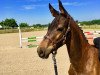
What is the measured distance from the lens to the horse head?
4.43m

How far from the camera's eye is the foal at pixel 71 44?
14.8 ft

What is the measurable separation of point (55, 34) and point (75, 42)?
417mm

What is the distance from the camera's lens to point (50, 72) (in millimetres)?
10430

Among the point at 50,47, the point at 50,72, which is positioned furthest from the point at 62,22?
the point at 50,72

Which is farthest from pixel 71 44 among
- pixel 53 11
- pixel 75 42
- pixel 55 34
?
pixel 53 11

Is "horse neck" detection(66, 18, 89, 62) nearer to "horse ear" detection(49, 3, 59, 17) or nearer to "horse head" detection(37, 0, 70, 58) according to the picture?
"horse head" detection(37, 0, 70, 58)

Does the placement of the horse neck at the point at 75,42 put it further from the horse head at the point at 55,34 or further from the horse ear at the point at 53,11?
the horse ear at the point at 53,11

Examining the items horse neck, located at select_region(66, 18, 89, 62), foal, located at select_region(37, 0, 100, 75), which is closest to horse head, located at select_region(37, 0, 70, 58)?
foal, located at select_region(37, 0, 100, 75)

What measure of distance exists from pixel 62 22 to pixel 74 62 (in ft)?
2.42

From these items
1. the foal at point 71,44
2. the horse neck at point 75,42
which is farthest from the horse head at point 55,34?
the horse neck at point 75,42

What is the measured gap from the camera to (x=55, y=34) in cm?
452

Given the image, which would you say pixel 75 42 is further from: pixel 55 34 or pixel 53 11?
pixel 53 11

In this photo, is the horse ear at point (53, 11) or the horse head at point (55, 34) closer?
the horse head at point (55, 34)

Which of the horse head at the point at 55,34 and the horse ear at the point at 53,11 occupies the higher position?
the horse ear at the point at 53,11
